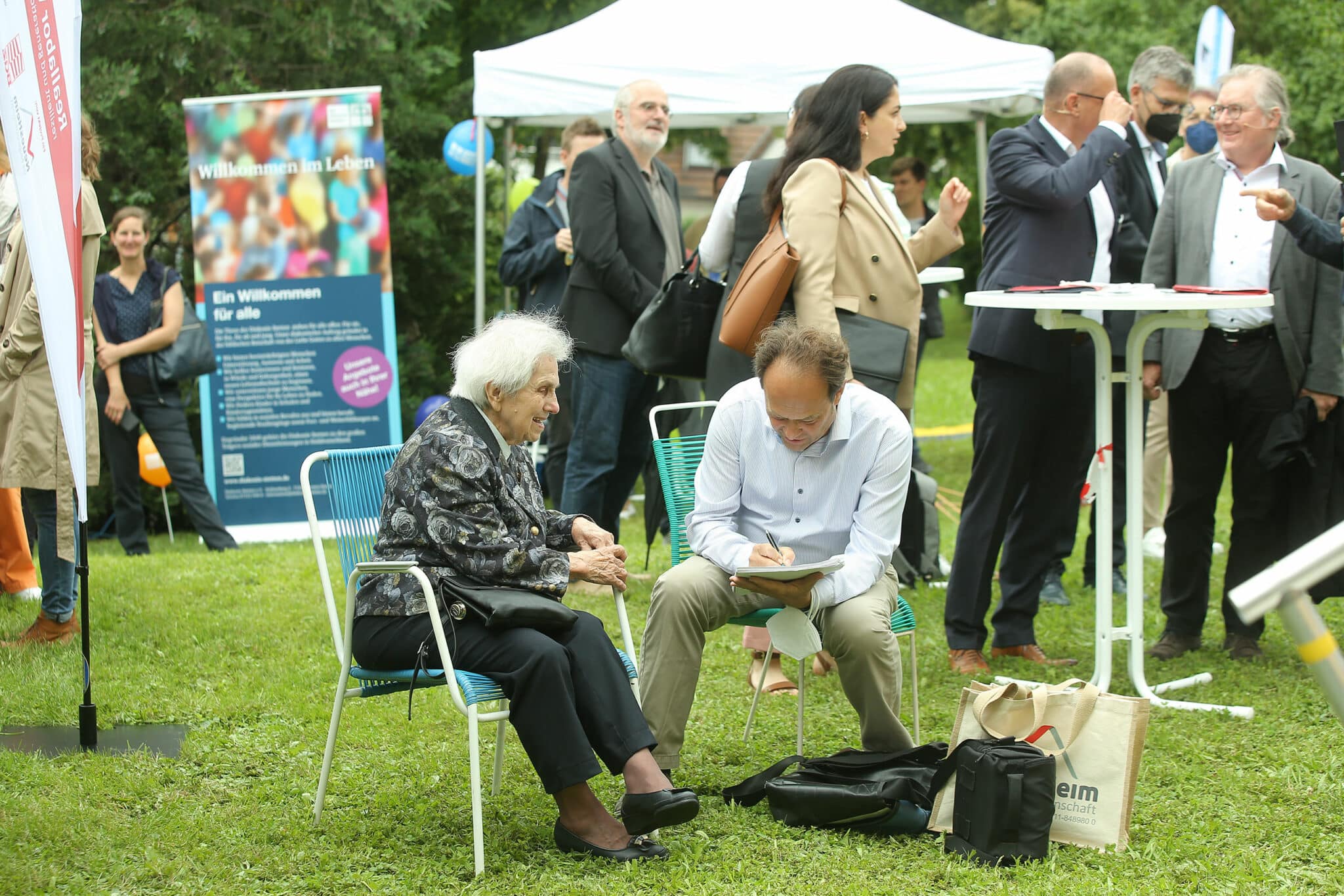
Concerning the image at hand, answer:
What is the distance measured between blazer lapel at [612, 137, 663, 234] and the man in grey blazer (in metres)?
2.19

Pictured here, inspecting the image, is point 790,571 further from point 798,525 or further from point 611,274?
point 611,274

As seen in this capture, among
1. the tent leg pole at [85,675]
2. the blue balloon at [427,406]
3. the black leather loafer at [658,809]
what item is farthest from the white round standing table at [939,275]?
the blue balloon at [427,406]

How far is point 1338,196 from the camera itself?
491 centimetres

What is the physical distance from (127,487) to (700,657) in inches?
201

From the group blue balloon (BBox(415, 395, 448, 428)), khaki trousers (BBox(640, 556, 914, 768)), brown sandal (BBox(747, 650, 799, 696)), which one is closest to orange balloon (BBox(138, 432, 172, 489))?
blue balloon (BBox(415, 395, 448, 428))

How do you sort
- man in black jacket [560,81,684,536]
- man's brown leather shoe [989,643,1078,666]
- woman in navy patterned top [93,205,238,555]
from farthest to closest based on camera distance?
woman in navy patterned top [93,205,238,555], man in black jacket [560,81,684,536], man's brown leather shoe [989,643,1078,666]

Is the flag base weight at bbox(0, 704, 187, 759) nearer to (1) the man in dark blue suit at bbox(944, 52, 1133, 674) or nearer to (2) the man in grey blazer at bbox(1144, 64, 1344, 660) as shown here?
(1) the man in dark blue suit at bbox(944, 52, 1133, 674)

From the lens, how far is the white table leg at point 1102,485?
14.6 ft

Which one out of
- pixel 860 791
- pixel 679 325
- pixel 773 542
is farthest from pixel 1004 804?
pixel 679 325

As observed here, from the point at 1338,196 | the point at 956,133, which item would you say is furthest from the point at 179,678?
the point at 956,133

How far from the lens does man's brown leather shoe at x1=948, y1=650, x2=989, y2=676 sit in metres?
5.01

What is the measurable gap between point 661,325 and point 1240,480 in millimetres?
2262

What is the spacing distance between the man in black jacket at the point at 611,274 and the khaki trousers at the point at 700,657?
94.9 inches

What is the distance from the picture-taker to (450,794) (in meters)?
3.85
